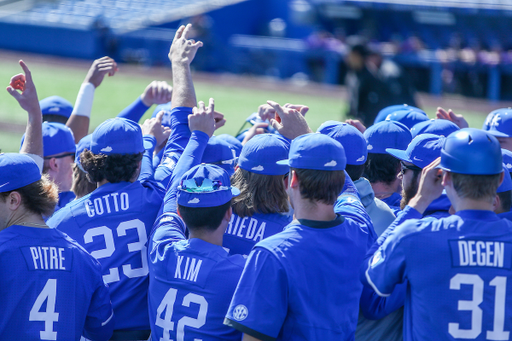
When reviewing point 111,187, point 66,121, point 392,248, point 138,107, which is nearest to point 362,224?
point 392,248

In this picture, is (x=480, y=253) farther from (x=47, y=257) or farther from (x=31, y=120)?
(x=31, y=120)

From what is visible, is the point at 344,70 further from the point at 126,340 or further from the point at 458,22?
the point at 126,340

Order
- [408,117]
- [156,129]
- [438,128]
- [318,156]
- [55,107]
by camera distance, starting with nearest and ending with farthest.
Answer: [318,156], [438,128], [156,129], [408,117], [55,107]

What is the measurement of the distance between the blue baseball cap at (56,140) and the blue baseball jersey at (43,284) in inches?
52.4

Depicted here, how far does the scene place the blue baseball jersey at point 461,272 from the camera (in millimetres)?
2146

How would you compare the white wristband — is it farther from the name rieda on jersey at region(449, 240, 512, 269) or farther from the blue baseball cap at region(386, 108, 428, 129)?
the name rieda on jersey at region(449, 240, 512, 269)

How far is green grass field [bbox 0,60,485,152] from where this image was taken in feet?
47.1

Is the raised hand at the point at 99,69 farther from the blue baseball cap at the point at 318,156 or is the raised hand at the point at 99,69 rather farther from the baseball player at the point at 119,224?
the blue baseball cap at the point at 318,156

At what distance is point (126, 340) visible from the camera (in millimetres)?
2971

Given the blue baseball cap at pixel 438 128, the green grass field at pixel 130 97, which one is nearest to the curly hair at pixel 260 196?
the blue baseball cap at pixel 438 128

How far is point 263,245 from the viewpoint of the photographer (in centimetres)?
→ 225

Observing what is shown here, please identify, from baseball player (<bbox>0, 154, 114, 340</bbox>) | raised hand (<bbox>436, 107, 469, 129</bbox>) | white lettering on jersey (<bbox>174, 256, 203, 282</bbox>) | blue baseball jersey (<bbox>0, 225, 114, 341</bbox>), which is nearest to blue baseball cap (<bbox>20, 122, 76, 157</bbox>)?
baseball player (<bbox>0, 154, 114, 340</bbox>)

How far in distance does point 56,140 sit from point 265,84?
1836 cm

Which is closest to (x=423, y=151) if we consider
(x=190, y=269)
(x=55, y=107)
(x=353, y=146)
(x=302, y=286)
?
(x=353, y=146)
